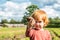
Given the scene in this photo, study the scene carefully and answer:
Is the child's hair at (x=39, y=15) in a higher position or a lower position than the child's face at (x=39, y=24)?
higher

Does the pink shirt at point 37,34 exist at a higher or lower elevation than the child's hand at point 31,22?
lower

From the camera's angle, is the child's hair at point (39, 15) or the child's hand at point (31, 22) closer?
the child's hand at point (31, 22)

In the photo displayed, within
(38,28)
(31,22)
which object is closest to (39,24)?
(38,28)

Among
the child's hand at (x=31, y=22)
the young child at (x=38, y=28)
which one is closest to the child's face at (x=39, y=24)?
the young child at (x=38, y=28)

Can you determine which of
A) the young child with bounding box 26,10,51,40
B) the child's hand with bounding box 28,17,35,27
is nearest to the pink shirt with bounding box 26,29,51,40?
the young child with bounding box 26,10,51,40

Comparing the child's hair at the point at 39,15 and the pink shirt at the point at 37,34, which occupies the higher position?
the child's hair at the point at 39,15

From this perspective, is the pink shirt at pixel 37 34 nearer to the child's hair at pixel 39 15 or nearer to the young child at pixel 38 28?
the young child at pixel 38 28

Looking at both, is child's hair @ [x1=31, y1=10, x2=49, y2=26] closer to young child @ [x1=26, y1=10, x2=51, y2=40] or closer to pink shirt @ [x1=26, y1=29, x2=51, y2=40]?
young child @ [x1=26, y1=10, x2=51, y2=40]

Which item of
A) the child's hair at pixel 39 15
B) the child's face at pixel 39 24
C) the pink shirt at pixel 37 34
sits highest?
the child's hair at pixel 39 15

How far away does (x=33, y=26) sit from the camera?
2.94 metres

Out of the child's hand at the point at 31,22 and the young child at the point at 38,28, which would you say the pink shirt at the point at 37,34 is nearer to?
the young child at the point at 38,28

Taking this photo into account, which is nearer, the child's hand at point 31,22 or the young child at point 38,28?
the child's hand at point 31,22

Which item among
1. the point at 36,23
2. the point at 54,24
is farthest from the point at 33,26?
the point at 54,24

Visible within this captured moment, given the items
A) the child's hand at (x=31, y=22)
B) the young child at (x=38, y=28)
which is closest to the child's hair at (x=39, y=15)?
the young child at (x=38, y=28)
